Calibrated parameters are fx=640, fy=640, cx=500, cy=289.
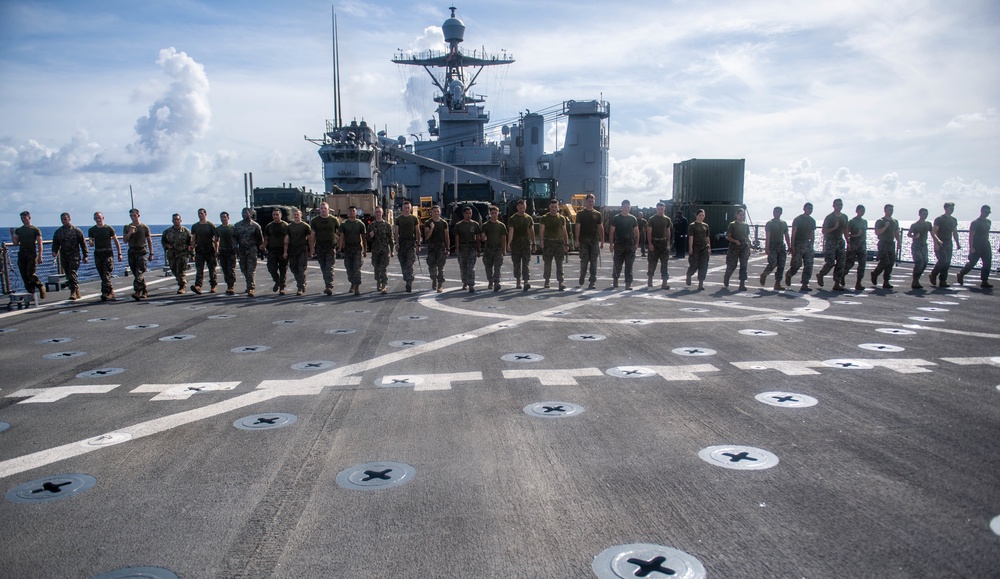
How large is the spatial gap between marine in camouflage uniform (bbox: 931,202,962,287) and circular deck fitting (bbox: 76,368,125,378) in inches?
578

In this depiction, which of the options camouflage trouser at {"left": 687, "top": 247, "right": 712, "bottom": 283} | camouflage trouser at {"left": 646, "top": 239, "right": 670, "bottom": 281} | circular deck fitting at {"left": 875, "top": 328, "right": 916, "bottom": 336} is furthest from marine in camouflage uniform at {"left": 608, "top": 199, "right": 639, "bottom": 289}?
circular deck fitting at {"left": 875, "top": 328, "right": 916, "bottom": 336}

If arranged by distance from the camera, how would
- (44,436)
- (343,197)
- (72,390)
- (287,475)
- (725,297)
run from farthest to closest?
(343,197) < (725,297) < (72,390) < (44,436) < (287,475)

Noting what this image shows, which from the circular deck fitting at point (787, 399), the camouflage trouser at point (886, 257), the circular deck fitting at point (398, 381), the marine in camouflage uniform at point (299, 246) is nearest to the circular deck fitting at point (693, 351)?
the circular deck fitting at point (787, 399)

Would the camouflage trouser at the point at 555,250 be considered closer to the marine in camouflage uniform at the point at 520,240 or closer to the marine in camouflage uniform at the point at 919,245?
the marine in camouflage uniform at the point at 520,240

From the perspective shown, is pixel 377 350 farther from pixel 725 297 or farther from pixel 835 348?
pixel 725 297

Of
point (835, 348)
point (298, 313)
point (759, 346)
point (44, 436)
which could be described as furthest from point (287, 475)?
point (298, 313)

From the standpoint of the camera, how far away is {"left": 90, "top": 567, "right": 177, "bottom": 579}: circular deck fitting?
2.61 m

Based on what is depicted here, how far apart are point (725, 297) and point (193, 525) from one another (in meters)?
10.8

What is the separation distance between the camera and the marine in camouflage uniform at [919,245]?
13203 mm

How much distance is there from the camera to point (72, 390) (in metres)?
5.69

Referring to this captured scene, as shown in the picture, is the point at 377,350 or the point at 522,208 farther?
the point at 522,208

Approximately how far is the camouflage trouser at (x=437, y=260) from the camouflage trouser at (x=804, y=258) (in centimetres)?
729

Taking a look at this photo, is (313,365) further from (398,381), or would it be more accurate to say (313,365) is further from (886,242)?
(886,242)

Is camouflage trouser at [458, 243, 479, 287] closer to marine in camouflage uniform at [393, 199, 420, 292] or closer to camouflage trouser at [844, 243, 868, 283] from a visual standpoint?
marine in camouflage uniform at [393, 199, 420, 292]
